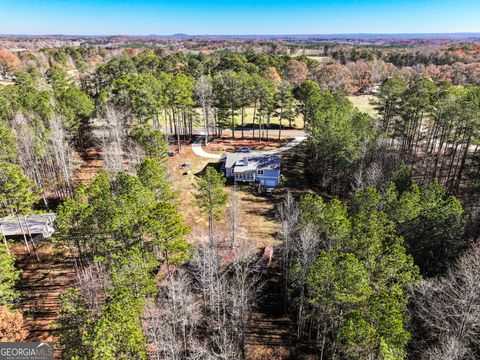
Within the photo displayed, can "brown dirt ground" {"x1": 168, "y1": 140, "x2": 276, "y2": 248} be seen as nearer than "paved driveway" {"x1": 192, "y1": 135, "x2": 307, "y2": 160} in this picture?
Yes

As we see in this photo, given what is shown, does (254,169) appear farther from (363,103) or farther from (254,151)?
(363,103)

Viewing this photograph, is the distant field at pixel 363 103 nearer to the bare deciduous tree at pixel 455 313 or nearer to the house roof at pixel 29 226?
the bare deciduous tree at pixel 455 313

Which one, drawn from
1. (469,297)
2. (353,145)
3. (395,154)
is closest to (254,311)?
(469,297)

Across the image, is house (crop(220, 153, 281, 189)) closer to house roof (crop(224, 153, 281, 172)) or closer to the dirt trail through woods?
house roof (crop(224, 153, 281, 172))

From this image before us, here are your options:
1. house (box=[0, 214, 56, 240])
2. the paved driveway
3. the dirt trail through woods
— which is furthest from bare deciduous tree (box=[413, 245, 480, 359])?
the paved driveway

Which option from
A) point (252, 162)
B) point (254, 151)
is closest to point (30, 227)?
point (252, 162)

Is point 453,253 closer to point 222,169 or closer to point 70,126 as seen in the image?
point 222,169

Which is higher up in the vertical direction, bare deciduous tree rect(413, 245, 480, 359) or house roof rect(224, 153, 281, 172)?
bare deciduous tree rect(413, 245, 480, 359)

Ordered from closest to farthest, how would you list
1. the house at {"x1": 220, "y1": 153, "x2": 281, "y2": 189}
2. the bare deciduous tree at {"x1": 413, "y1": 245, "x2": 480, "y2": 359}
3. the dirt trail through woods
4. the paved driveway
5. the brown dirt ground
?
the bare deciduous tree at {"x1": 413, "y1": 245, "x2": 480, "y2": 359}
the dirt trail through woods
the brown dirt ground
the house at {"x1": 220, "y1": 153, "x2": 281, "y2": 189}
the paved driveway

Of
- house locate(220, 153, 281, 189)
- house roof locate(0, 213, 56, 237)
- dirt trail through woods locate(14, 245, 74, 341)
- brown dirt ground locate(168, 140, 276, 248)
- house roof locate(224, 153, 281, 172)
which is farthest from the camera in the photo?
house roof locate(224, 153, 281, 172)

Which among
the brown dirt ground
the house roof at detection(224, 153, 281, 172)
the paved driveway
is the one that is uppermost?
the house roof at detection(224, 153, 281, 172)
